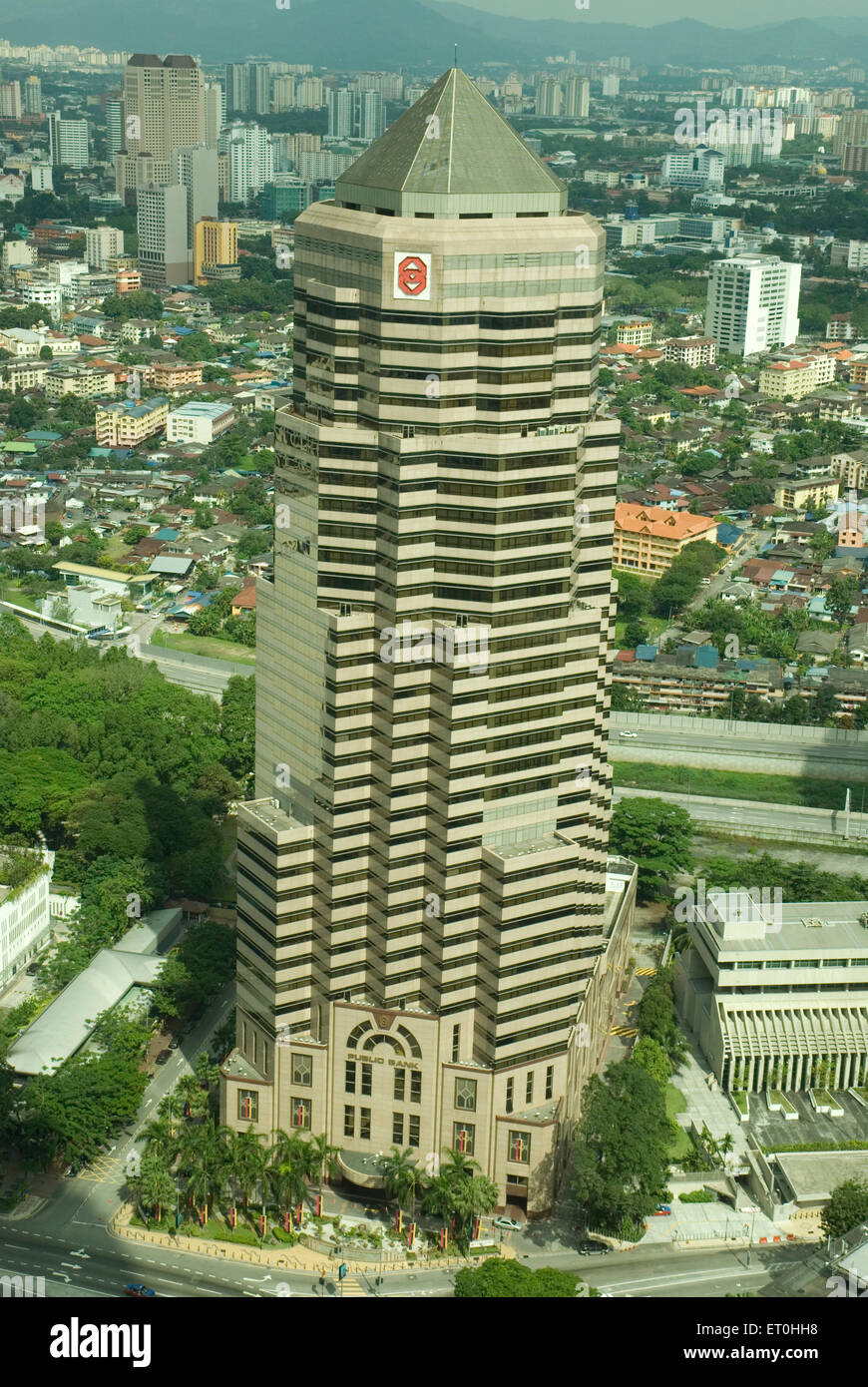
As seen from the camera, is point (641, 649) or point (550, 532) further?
point (641, 649)

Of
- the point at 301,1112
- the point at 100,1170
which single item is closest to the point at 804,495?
the point at 301,1112

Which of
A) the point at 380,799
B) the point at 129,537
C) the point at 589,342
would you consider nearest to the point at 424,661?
the point at 380,799

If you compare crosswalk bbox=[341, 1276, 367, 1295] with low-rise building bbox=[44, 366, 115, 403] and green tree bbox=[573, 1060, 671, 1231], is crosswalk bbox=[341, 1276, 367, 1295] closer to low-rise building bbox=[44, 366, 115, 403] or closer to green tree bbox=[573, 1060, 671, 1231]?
green tree bbox=[573, 1060, 671, 1231]

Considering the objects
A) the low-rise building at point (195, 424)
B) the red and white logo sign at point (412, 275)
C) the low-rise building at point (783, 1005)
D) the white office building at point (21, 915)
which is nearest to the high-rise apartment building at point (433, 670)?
the red and white logo sign at point (412, 275)

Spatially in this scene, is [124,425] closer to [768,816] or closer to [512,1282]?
[768,816]

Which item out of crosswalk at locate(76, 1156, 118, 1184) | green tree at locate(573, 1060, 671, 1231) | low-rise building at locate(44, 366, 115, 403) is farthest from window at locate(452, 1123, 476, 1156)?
low-rise building at locate(44, 366, 115, 403)

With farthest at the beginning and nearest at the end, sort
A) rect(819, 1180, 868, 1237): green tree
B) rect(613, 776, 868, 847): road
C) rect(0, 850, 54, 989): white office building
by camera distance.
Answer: rect(613, 776, 868, 847): road
rect(0, 850, 54, 989): white office building
rect(819, 1180, 868, 1237): green tree

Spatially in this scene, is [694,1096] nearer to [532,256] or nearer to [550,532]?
[550,532]
